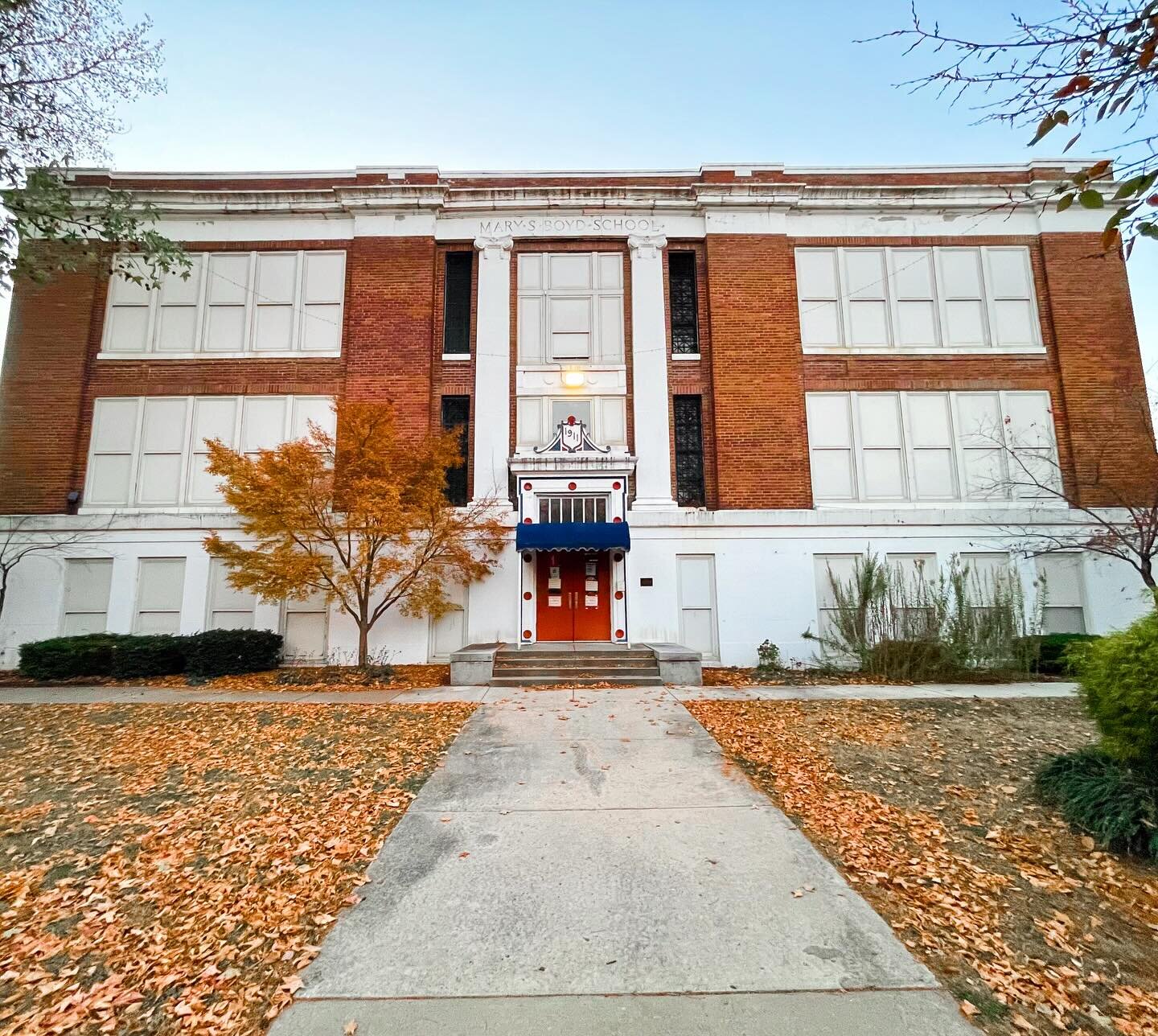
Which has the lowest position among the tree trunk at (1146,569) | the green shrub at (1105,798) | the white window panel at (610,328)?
the green shrub at (1105,798)

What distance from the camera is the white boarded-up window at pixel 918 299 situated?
15992mm

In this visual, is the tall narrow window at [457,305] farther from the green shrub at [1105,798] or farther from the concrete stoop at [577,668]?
the green shrub at [1105,798]

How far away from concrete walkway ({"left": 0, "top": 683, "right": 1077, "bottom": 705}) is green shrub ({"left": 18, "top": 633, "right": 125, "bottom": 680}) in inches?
28.1

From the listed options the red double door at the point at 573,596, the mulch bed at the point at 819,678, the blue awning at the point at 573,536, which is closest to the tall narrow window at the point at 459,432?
the blue awning at the point at 573,536

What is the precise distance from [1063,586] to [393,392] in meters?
18.4

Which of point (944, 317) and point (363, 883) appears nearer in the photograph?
point (363, 883)

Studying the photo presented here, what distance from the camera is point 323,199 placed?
53.6ft

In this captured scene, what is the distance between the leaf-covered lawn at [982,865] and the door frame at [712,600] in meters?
6.17

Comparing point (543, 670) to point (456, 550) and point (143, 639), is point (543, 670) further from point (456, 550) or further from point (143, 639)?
point (143, 639)

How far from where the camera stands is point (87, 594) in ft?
48.3

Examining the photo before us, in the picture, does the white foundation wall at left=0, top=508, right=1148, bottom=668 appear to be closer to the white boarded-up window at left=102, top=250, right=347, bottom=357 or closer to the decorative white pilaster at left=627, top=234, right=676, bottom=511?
the decorative white pilaster at left=627, top=234, right=676, bottom=511

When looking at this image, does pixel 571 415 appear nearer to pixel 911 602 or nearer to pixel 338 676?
pixel 338 676

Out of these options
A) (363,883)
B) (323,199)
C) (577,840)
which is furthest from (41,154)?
(577,840)

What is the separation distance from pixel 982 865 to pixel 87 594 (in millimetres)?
18974
